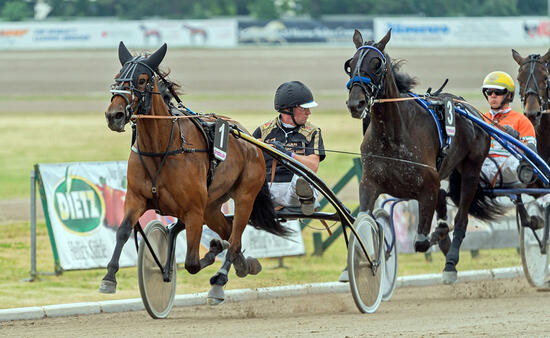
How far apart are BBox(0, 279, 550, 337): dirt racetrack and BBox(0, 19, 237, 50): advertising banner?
3096cm

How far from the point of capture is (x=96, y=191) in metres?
9.72

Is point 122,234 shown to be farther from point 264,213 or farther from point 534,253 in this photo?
point 534,253

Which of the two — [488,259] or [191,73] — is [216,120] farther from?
[191,73]

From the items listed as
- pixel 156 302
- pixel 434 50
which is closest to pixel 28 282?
pixel 156 302

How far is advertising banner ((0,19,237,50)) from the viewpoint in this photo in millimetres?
38438

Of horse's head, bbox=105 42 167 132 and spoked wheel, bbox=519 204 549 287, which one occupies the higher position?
horse's head, bbox=105 42 167 132

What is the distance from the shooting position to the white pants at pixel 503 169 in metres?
8.49

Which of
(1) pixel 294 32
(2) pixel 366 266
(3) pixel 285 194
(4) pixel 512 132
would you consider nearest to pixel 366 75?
(3) pixel 285 194

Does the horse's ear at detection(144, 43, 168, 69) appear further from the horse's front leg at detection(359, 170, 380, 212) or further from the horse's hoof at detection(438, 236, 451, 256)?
the horse's hoof at detection(438, 236, 451, 256)

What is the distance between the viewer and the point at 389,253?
7.96 meters

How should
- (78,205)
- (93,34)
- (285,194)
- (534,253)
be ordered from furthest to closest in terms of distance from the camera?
(93,34), (78,205), (534,253), (285,194)

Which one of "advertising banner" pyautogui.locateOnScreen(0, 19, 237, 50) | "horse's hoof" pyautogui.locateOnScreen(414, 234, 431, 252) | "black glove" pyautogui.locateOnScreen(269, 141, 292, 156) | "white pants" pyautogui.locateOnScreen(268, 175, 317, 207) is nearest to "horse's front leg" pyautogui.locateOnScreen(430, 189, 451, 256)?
"horse's hoof" pyautogui.locateOnScreen(414, 234, 431, 252)

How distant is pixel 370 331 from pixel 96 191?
4459 millimetres

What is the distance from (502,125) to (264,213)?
2543 millimetres
